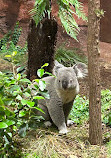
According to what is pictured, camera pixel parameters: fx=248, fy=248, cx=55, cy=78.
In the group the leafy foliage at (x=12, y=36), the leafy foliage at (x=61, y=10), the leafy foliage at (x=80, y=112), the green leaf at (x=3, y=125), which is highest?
the leafy foliage at (x=61, y=10)

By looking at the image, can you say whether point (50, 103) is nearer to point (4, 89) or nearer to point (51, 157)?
point (51, 157)

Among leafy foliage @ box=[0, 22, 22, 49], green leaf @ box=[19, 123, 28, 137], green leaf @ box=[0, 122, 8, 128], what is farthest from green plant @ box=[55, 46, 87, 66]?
green leaf @ box=[0, 122, 8, 128]

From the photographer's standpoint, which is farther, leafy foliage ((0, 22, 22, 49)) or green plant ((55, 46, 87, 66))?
leafy foliage ((0, 22, 22, 49))

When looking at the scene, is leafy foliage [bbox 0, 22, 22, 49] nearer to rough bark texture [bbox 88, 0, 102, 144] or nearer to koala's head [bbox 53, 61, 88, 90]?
koala's head [bbox 53, 61, 88, 90]

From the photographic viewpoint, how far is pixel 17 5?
9.69 metres

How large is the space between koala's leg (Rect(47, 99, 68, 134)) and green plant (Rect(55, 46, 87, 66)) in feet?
11.8

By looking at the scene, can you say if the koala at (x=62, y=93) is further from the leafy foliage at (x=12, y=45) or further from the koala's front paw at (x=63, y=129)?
the leafy foliage at (x=12, y=45)

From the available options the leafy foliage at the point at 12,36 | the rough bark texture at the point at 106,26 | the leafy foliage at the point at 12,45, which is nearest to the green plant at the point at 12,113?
the leafy foliage at the point at 12,45

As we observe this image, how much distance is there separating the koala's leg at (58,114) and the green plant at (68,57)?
3.61 meters

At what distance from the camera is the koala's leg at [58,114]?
3.81 metres

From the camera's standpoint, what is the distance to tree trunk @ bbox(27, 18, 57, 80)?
5.01m

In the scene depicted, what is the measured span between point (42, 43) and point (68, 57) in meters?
2.70

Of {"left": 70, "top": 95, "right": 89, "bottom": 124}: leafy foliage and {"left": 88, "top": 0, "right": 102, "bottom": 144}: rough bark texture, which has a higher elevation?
{"left": 88, "top": 0, "right": 102, "bottom": 144}: rough bark texture

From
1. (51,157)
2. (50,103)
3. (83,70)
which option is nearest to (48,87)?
(50,103)
